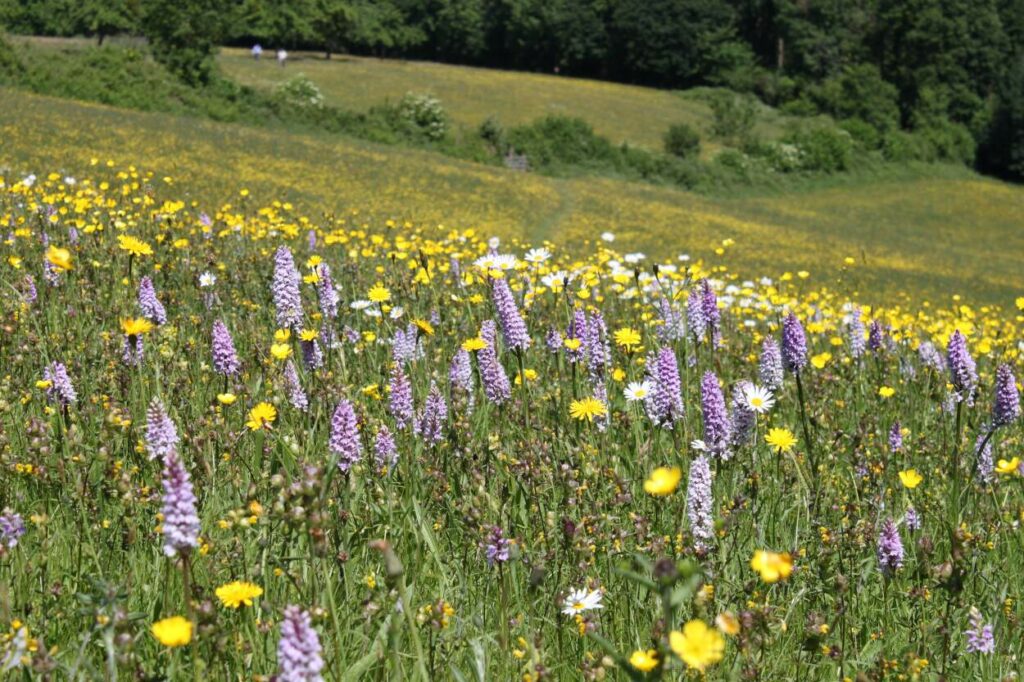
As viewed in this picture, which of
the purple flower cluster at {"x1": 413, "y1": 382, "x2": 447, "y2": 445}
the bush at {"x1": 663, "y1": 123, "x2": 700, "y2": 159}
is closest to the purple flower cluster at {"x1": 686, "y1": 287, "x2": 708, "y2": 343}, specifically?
the purple flower cluster at {"x1": 413, "y1": 382, "x2": 447, "y2": 445}

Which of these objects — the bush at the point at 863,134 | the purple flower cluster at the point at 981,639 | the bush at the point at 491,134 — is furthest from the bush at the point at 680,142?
the purple flower cluster at the point at 981,639

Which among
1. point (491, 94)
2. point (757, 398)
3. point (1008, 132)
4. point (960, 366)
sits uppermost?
point (1008, 132)

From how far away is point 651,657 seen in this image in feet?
Answer: 4.93

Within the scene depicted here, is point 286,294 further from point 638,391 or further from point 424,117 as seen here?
point 424,117

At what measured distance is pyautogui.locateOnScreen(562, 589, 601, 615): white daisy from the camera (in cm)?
199

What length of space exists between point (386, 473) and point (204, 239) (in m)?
4.92

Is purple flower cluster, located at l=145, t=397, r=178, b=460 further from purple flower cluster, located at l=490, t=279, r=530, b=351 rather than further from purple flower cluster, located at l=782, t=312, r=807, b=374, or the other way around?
purple flower cluster, located at l=782, t=312, r=807, b=374

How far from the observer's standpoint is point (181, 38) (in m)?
37.7

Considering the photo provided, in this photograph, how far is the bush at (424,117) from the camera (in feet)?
128

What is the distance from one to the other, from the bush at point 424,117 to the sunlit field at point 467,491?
33458mm

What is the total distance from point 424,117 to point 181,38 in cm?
979

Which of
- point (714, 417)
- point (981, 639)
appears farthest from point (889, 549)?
point (714, 417)

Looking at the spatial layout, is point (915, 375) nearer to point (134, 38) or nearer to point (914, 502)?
point (914, 502)

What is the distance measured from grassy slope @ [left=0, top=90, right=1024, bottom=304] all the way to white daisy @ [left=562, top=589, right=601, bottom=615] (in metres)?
12.5
